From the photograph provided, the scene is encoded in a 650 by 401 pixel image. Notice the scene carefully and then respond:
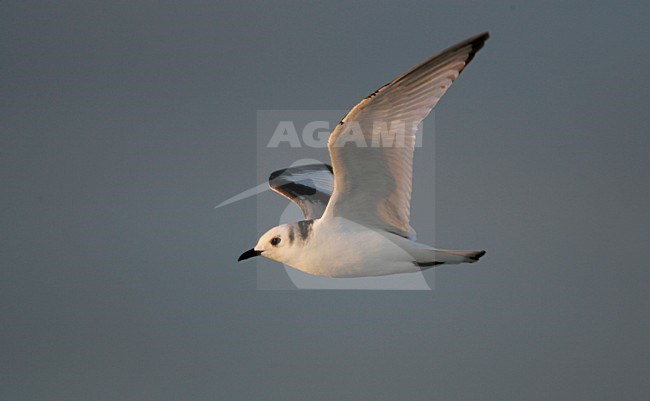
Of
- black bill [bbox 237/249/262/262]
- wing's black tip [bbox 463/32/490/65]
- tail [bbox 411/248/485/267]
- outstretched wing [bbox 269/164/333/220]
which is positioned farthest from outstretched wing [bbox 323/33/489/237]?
outstretched wing [bbox 269/164/333/220]

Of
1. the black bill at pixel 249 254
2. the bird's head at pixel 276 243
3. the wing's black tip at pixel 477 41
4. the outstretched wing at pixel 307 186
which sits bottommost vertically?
the black bill at pixel 249 254

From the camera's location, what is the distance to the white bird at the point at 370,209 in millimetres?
5418

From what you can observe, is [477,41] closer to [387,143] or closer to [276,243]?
[387,143]

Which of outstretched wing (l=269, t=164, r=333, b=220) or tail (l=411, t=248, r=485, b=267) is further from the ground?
outstretched wing (l=269, t=164, r=333, b=220)

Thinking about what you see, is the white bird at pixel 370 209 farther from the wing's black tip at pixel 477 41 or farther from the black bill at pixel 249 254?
the wing's black tip at pixel 477 41

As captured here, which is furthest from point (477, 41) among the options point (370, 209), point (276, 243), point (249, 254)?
point (249, 254)

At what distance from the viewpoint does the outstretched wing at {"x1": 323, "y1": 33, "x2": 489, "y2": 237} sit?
17.0 ft

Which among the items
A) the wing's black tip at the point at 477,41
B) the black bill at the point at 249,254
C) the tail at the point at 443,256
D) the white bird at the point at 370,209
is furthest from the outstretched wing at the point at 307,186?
the wing's black tip at the point at 477,41

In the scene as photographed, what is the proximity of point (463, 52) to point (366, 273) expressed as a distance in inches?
71.3

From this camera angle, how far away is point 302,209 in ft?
23.5

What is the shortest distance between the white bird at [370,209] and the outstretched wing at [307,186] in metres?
0.96

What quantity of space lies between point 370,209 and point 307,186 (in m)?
1.69

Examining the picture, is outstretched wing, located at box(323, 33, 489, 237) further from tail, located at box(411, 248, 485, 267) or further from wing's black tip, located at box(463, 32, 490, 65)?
tail, located at box(411, 248, 485, 267)

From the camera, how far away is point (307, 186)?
25.0 ft
